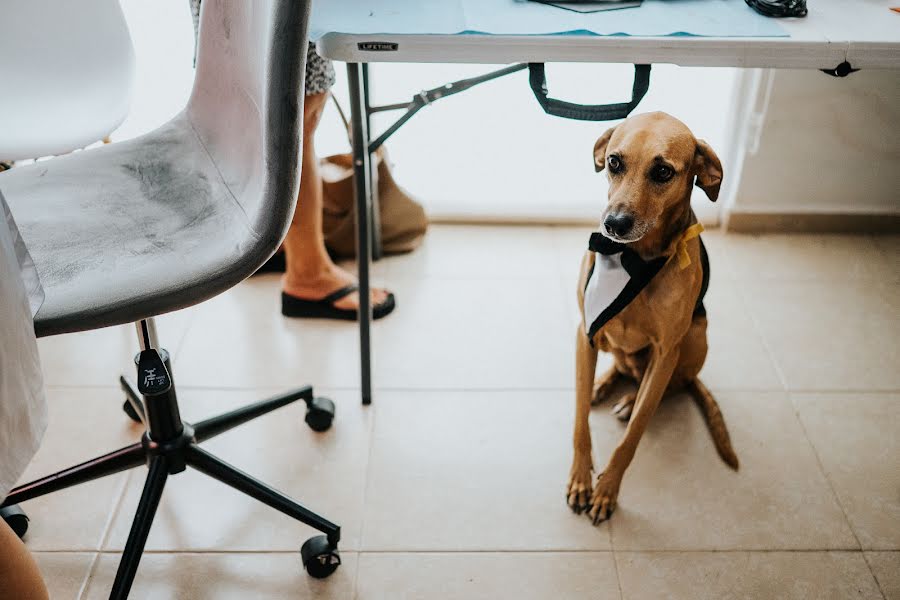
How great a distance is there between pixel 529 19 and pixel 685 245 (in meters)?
0.43

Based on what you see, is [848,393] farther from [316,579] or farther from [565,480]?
[316,579]

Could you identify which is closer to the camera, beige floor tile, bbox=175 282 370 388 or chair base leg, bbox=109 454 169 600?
chair base leg, bbox=109 454 169 600

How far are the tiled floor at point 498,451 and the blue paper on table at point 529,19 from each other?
82 centimetres

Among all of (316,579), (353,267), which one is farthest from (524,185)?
(316,579)

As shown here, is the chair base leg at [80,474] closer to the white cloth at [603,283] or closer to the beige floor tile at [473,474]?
the beige floor tile at [473,474]

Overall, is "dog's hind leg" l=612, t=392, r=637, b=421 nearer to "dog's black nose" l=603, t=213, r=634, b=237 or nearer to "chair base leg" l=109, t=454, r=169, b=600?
A: "dog's black nose" l=603, t=213, r=634, b=237

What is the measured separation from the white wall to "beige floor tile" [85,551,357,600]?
152 centimetres

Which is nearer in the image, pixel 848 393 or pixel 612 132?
pixel 612 132

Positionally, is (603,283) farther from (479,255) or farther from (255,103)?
(479,255)

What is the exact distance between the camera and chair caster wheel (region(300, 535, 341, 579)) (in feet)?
4.45

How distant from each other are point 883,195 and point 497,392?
119cm

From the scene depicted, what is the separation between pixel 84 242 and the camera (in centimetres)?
108

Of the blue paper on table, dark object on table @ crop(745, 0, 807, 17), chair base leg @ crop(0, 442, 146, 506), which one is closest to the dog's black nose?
the blue paper on table

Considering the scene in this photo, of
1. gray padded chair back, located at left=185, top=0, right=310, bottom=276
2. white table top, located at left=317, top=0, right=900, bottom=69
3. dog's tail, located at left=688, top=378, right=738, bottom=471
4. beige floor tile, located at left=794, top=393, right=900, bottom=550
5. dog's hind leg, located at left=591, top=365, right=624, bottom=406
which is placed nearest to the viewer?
gray padded chair back, located at left=185, top=0, right=310, bottom=276
